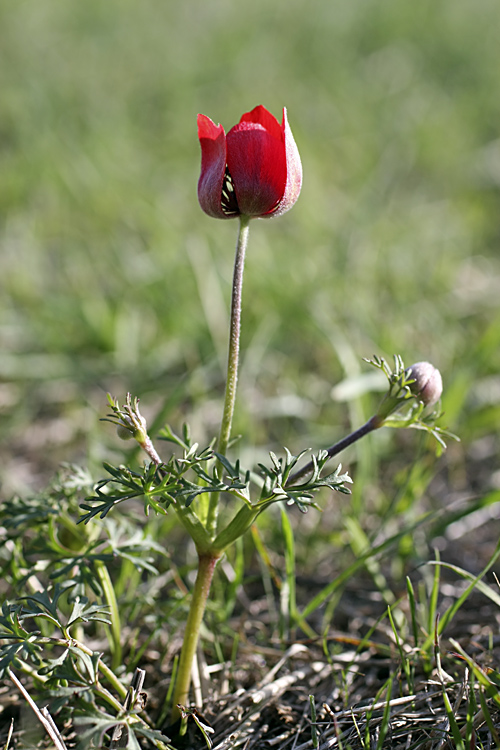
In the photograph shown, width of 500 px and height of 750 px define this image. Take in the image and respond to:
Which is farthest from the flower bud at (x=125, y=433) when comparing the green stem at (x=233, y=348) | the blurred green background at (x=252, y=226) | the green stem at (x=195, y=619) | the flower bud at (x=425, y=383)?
the blurred green background at (x=252, y=226)

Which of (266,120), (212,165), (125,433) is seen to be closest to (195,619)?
(125,433)

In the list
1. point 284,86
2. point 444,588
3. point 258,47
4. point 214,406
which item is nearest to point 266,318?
point 214,406

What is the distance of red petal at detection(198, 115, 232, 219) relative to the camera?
147 cm

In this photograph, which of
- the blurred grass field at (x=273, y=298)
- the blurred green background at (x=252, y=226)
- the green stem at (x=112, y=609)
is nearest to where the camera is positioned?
the green stem at (x=112, y=609)

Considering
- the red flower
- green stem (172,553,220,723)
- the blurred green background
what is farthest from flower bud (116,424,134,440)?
the blurred green background

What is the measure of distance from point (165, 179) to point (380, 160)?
175cm

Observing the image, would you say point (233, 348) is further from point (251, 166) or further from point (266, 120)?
point (266, 120)

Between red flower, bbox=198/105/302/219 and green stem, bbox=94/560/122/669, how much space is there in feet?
3.21

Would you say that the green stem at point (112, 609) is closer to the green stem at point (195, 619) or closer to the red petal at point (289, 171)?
the green stem at point (195, 619)

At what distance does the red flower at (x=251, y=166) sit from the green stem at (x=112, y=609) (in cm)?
98

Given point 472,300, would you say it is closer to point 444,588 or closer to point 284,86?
point 444,588

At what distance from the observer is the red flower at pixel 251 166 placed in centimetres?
146

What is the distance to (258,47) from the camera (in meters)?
6.89

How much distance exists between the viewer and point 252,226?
4.67m
